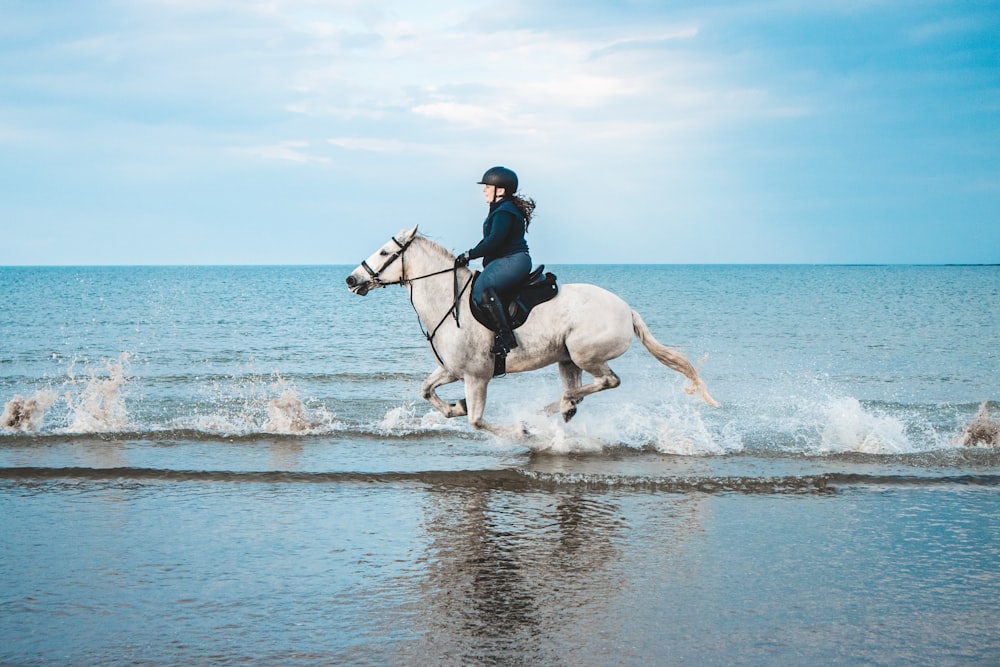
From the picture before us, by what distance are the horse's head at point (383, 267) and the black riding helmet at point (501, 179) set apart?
3.33ft

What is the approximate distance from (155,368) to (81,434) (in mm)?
9842

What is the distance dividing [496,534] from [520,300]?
11.0 ft

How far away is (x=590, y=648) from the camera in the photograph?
468 cm

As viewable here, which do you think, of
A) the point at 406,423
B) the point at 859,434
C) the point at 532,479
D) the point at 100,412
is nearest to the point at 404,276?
the point at 532,479

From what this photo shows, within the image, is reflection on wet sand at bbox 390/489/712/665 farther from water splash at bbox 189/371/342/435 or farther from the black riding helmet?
water splash at bbox 189/371/342/435

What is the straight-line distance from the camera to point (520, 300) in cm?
950

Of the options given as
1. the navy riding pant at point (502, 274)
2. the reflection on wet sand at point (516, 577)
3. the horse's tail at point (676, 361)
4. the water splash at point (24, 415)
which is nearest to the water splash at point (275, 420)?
the water splash at point (24, 415)

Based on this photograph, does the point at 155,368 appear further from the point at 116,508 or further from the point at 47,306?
the point at 47,306

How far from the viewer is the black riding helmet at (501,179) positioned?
9328 millimetres

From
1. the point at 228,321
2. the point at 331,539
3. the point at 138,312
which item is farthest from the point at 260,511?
the point at 138,312

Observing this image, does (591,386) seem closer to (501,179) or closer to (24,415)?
(501,179)

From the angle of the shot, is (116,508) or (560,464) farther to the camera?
(560,464)

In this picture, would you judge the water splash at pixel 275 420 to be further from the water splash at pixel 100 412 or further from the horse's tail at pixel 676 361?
the horse's tail at pixel 676 361

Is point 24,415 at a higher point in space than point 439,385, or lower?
lower
